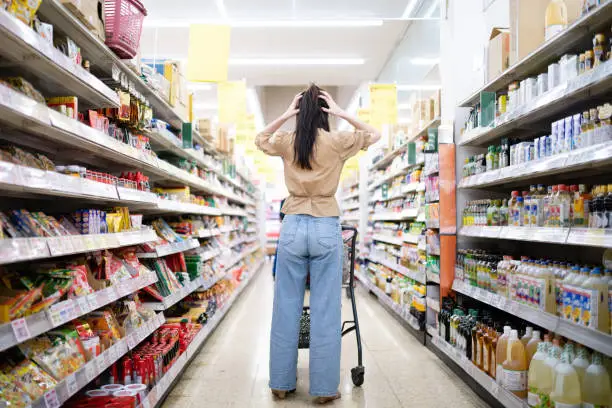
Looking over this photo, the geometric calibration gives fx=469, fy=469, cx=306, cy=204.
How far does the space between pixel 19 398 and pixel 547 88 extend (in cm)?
307

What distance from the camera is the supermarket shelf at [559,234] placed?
2121 mm

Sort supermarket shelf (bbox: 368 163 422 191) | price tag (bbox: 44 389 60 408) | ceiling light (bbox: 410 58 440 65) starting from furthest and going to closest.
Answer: ceiling light (bbox: 410 58 440 65), supermarket shelf (bbox: 368 163 422 191), price tag (bbox: 44 389 60 408)

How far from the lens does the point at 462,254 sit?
4051 mm

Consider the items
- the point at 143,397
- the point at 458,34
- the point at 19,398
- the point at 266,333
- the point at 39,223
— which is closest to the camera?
the point at 19,398

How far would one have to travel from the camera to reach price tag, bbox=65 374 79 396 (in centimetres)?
191

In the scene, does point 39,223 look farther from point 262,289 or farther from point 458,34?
point 262,289

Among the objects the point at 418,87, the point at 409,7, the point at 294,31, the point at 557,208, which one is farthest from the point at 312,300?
the point at 294,31

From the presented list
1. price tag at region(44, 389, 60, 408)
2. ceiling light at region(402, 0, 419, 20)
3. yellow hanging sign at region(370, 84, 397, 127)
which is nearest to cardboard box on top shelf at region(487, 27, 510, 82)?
price tag at region(44, 389, 60, 408)

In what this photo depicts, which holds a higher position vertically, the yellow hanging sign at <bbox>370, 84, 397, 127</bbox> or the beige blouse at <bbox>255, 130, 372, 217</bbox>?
the yellow hanging sign at <bbox>370, 84, 397, 127</bbox>

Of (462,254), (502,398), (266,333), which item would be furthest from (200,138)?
(502,398)

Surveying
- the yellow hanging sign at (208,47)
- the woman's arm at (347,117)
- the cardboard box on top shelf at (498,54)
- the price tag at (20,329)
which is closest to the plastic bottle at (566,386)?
the woman's arm at (347,117)

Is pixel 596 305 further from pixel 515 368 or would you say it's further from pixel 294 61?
pixel 294 61

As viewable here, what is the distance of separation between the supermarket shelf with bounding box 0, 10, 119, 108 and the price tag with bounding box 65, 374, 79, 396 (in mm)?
1300

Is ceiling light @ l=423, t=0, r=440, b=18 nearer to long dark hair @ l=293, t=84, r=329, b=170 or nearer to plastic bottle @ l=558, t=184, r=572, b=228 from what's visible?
long dark hair @ l=293, t=84, r=329, b=170
